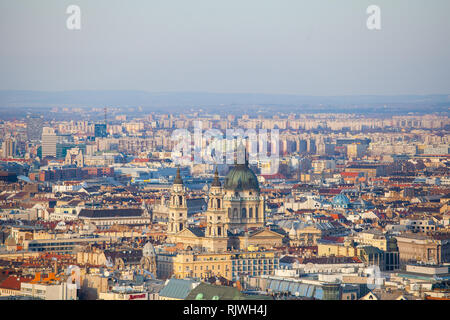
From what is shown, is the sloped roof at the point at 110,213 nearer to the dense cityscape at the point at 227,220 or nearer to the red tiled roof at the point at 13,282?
the dense cityscape at the point at 227,220

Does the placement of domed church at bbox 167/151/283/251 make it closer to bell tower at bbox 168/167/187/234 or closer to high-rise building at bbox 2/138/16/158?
bell tower at bbox 168/167/187/234

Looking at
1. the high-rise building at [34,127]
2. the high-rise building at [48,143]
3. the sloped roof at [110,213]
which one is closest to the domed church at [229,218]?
the sloped roof at [110,213]

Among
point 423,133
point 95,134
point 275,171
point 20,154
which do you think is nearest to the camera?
point 275,171

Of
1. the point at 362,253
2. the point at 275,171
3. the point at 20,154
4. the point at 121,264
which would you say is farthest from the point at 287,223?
the point at 20,154

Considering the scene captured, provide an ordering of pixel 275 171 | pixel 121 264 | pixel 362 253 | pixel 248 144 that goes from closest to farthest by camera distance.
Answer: pixel 121 264 < pixel 362 253 < pixel 275 171 < pixel 248 144
